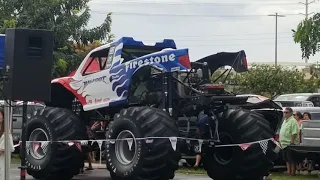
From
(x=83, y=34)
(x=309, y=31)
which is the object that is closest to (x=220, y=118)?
(x=309, y=31)

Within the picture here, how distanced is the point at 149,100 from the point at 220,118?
59.1 inches

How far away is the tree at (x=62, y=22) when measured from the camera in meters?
28.1

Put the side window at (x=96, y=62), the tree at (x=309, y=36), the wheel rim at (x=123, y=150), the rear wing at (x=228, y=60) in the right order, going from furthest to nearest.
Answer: the tree at (x=309, y=36), the side window at (x=96, y=62), the rear wing at (x=228, y=60), the wheel rim at (x=123, y=150)

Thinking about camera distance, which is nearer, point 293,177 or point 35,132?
point 35,132

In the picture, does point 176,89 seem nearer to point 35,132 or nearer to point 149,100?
point 149,100

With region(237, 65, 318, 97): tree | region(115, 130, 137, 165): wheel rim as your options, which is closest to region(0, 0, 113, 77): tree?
region(115, 130, 137, 165): wheel rim

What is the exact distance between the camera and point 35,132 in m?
16.6

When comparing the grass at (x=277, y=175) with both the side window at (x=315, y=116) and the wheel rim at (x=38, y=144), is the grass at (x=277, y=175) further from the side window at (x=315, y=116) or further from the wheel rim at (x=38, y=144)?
the wheel rim at (x=38, y=144)

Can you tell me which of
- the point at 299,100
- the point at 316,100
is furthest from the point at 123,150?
the point at 316,100

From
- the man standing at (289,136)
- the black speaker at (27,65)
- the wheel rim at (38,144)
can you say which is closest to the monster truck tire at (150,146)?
the black speaker at (27,65)

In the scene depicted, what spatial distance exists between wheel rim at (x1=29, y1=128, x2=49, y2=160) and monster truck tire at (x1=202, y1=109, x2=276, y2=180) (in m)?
3.60

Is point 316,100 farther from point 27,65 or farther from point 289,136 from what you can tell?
point 27,65

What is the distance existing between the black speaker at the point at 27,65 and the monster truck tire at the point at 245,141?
3800 mm

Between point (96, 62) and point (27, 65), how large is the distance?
3.23m
